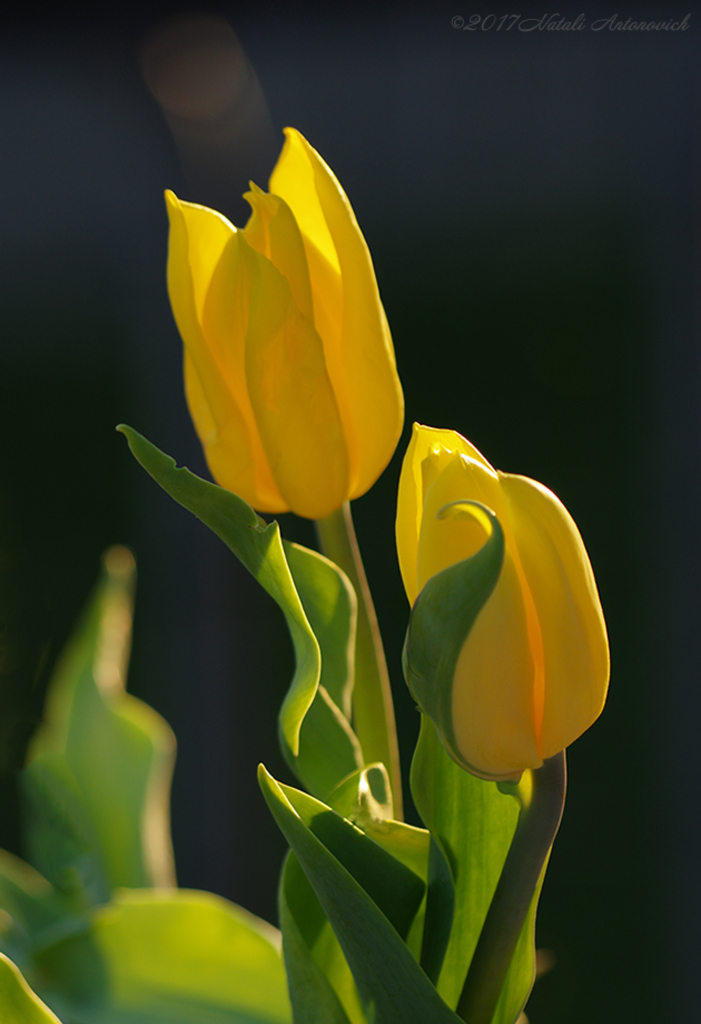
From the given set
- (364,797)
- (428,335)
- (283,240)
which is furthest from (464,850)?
(428,335)

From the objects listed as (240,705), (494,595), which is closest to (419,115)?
(240,705)

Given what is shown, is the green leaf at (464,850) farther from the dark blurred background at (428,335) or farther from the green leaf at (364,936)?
the dark blurred background at (428,335)

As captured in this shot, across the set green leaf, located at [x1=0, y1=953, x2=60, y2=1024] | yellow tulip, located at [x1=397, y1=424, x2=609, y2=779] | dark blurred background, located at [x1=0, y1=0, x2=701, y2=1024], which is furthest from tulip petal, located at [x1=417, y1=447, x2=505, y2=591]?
dark blurred background, located at [x1=0, y1=0, x2=701, y2=1024]

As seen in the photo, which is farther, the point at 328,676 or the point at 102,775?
the point at 102,775

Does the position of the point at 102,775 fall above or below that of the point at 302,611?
below

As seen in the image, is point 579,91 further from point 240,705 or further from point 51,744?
point 51,744

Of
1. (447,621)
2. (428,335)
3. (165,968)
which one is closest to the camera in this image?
(447,621)

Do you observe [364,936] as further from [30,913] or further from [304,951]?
[30,913]
